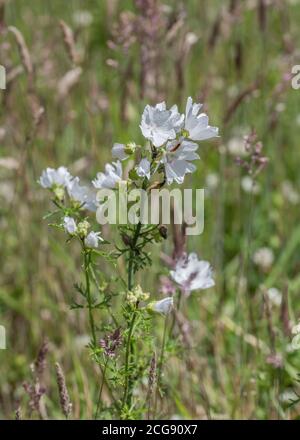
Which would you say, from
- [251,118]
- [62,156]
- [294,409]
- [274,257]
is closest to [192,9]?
[251,118]

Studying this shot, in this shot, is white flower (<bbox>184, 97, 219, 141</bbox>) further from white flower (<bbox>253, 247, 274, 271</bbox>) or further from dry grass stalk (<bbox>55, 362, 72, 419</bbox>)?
white flower (<bbox>253, 247, 274, 271</bbox>)

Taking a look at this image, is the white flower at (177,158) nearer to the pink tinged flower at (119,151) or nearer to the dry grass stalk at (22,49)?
the pink tinged flower at (119,151)

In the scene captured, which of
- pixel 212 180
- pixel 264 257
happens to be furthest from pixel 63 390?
pixel 212 180

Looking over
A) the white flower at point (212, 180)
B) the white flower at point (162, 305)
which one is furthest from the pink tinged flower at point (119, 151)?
the white flower at point (212, 180)

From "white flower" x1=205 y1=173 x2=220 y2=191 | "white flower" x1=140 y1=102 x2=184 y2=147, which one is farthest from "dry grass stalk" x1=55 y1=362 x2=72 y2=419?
"white flower" x1=205 y1=173 x2=220 y2=191
